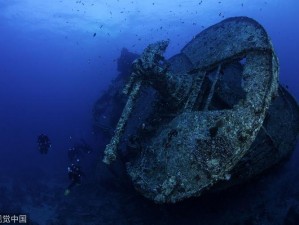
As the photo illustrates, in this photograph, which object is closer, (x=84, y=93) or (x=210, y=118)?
(x=210, y=118)

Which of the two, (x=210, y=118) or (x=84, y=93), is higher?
(x=210, y=118)

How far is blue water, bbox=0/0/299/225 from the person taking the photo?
29.0 feet

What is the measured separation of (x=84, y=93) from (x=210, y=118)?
6710cm

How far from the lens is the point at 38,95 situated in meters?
73.9

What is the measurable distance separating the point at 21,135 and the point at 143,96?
3156 cm

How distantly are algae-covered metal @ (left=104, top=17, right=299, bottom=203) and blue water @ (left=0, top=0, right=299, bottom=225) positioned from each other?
170 cm

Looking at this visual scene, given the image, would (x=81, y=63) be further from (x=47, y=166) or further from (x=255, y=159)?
(x=255, y=159)

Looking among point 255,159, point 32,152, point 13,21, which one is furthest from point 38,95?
point 255,159

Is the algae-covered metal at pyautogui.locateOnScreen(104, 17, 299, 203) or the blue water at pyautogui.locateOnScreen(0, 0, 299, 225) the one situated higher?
the algae-covered metal at pyautogui.locateOnScreen(104, 17, 299, 203)

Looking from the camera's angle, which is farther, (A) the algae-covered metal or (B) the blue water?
(B) the blue water

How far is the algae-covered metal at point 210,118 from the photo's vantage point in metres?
5.28

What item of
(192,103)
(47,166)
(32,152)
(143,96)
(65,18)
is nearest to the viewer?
(192,103)

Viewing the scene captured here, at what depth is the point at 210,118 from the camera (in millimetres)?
5852

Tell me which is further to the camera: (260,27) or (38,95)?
(38,95)
